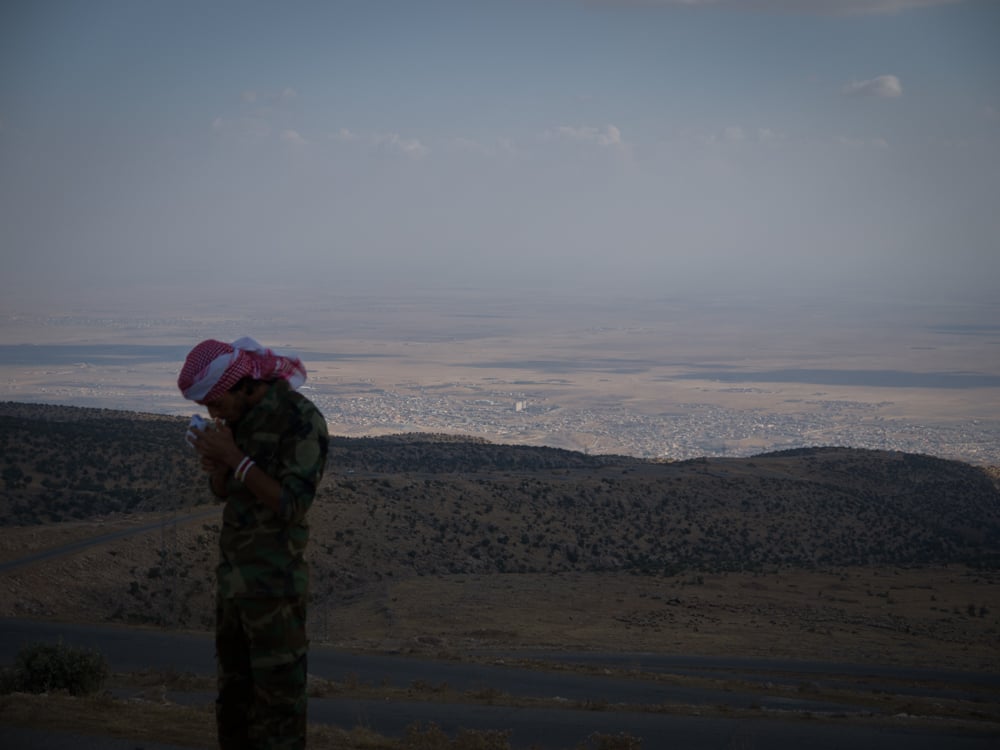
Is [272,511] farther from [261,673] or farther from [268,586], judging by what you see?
[261,673]

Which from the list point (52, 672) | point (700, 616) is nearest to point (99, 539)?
point (700, 616)

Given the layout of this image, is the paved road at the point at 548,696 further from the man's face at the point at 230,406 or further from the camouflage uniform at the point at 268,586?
the man's face at the point at 230,406

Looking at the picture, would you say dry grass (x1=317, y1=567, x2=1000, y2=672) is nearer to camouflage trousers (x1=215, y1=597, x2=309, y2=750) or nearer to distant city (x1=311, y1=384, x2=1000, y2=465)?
camouflage trousers (x1=215, y1=597, x2=309, y2=750)

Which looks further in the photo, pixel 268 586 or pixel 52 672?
pixel 52 672

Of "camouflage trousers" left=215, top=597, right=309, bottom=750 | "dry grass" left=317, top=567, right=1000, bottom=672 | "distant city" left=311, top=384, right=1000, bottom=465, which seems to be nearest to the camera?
"camouflage trousers" left=215, top=597, right=309, bottom=750

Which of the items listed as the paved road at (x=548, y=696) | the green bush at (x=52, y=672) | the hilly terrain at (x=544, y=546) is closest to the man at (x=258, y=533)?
the paved road at (x=548, y=696)

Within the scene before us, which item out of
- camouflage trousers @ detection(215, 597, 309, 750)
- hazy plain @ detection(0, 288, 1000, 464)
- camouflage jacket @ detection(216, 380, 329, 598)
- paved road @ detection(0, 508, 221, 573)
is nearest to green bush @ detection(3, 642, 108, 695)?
camouflage trousers @ detection(215, 597, 309, 750)

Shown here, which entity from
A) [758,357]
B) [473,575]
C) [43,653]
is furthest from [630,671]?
[758,357]

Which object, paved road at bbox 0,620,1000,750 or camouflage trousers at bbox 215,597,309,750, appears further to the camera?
paved road at bbox 0,620,1000,750
